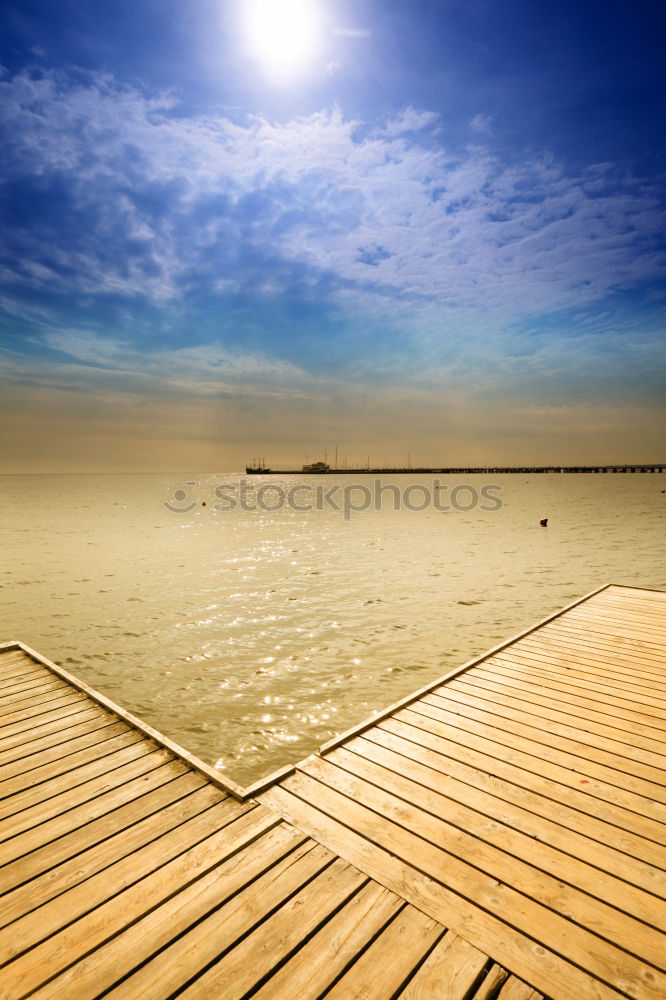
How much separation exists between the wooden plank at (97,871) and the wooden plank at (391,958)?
1.36 meters

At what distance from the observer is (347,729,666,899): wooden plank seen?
122 inches

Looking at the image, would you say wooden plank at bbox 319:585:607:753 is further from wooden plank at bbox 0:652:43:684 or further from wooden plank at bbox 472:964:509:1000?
wooden plank at bbox 0:652:43:684

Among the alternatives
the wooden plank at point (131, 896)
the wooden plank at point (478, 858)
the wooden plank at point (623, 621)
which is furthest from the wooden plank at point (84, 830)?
the wooden plank at point (623, 621)

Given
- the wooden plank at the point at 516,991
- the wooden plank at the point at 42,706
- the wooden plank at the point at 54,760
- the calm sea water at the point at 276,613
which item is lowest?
the calm sea water at the point at 276,613

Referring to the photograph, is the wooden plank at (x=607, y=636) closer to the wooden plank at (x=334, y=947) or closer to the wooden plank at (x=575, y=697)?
the wooden plank at (x=575, y=697)

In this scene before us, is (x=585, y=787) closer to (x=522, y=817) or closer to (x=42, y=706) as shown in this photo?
(x=522, y=817)

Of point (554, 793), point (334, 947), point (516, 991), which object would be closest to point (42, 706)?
point (334, 947)

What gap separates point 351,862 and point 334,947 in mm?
559

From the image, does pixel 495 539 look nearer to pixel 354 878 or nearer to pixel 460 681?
pixel 460 681

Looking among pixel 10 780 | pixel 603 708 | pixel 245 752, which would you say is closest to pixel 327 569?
pixel 245 752

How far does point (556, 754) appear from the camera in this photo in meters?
4.34

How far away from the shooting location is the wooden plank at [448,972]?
2299 millimetres

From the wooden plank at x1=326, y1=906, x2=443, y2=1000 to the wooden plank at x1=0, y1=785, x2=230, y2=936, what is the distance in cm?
136

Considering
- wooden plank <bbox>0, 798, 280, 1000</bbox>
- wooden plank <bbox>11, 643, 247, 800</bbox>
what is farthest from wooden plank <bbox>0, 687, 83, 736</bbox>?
wooden plank <bbox>0, 798, 280, 1000</bbox>
